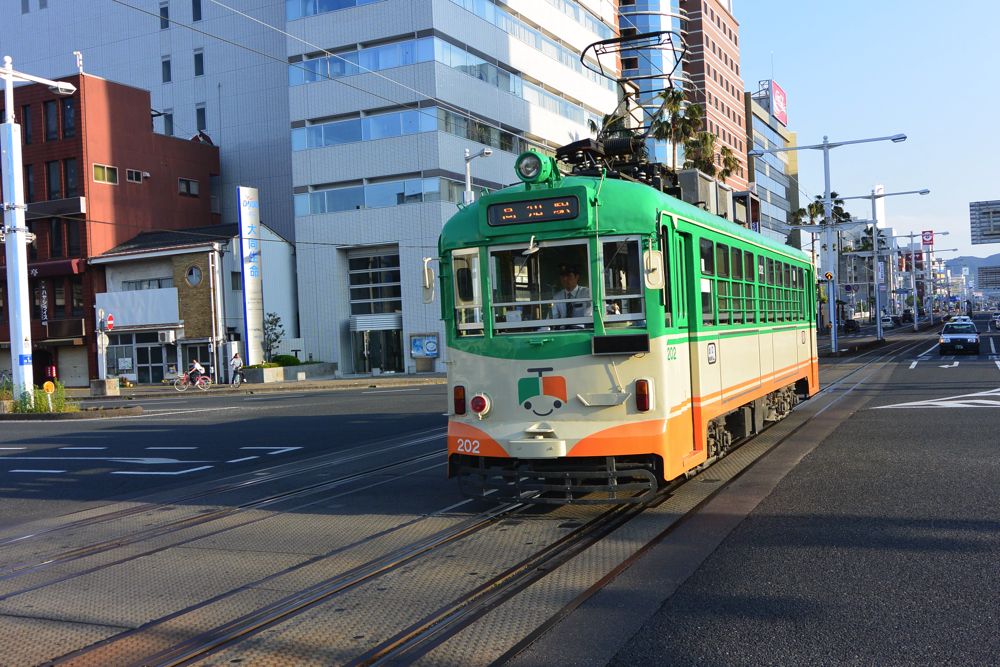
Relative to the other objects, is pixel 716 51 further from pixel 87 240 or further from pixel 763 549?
pixel 763 549

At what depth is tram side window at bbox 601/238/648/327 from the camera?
7879mm

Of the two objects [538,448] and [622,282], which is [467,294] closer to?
[622,282]

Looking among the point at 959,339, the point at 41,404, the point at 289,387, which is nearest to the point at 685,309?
the point at 41,404

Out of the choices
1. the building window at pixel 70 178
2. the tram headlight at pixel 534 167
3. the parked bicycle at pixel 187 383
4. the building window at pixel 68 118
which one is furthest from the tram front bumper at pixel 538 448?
the building window at pixel 68 118

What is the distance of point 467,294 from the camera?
27.3 ft

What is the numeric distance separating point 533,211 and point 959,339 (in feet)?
111

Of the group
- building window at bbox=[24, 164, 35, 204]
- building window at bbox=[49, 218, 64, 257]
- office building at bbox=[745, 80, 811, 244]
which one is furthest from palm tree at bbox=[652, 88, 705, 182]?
office building at bbox=[745, 80, 811, 244]

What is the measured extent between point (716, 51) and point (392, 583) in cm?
8615

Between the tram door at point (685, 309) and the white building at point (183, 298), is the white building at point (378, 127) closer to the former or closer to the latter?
the white building at point (183, 298)

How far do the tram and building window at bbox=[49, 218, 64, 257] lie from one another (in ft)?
147

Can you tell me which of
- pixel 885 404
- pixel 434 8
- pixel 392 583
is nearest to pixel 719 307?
pixel 392 583

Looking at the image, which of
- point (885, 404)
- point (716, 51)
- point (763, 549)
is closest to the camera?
point (763, 549)

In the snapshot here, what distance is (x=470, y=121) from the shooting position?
1721 inches

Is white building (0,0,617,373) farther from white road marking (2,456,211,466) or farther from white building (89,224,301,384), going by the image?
white road marking (2,456,211,466)
